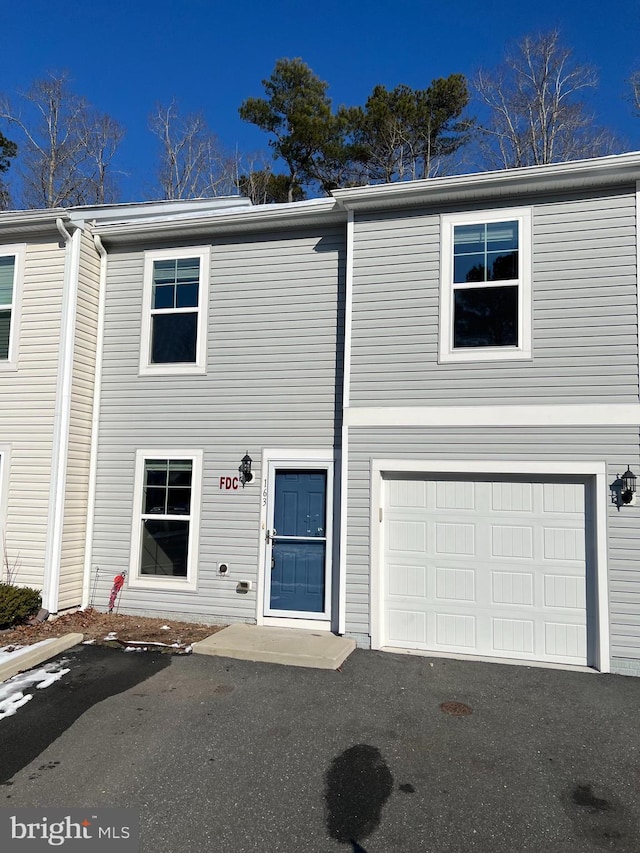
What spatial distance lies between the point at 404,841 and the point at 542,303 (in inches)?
219

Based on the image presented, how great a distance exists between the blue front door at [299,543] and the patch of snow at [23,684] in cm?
263

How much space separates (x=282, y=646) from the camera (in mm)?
6957

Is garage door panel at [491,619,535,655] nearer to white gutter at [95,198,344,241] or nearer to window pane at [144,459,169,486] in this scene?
window pane at [144,459,169,486]

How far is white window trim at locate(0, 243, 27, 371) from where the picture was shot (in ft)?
29.3

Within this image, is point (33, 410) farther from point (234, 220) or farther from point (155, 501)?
point (234, 220)

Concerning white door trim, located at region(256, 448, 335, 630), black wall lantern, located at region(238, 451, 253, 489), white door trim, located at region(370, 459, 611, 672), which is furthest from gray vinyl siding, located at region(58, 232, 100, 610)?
white door trim, located at region(370, 459, 611, 672)

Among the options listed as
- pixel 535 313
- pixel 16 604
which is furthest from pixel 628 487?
pixel 16 604

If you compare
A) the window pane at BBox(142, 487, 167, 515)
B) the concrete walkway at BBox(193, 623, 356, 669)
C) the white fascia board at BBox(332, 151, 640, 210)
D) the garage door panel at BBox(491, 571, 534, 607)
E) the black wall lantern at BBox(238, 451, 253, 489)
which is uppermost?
the white fascia board at BBox(332, 151, 640, 210)

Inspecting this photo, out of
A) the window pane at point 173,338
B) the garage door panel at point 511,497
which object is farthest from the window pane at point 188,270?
the garage door panel at point 511,497

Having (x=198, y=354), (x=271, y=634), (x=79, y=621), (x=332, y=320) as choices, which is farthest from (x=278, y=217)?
(x=79, y=621)

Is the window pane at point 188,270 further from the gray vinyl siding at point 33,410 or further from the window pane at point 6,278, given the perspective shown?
the window pane at point 6,278

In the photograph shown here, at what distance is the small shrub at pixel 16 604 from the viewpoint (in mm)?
7691

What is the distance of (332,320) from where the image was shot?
827 centimetres

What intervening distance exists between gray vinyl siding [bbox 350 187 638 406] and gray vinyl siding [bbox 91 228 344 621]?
62cm
